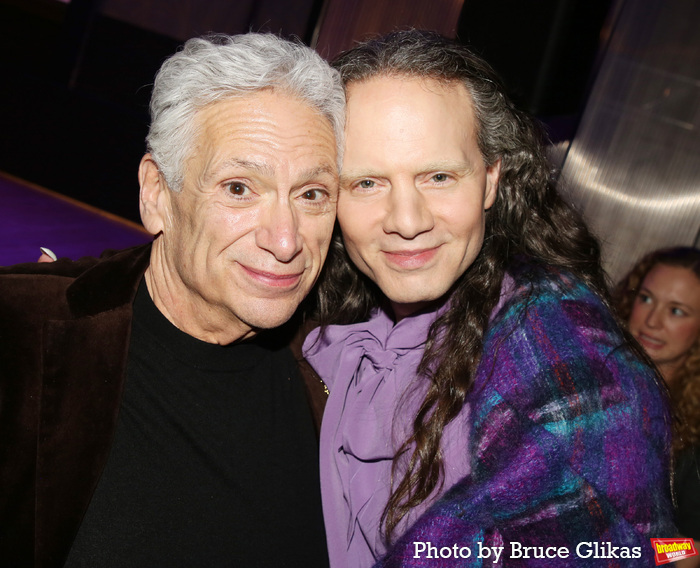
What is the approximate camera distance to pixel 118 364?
1528 mm

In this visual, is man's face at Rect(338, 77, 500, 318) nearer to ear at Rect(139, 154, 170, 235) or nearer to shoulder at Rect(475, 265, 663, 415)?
shoulder at Rect(475, 265, 663, 415)

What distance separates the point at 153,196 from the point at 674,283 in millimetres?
2875

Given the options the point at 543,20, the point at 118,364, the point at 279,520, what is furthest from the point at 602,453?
the point at 543,20

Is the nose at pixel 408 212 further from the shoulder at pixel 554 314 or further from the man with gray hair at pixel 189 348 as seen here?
the shoulder at pixel 554 314

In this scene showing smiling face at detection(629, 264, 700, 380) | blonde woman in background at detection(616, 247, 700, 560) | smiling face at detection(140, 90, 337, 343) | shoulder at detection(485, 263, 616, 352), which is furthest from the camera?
smiling face at detection(629, 264, 700, 380)

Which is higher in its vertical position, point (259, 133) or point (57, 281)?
point (259, 133)

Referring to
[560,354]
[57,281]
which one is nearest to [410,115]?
[560,354]

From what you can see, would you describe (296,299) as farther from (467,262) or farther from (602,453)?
(602,453)

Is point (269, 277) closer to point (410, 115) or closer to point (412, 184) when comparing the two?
point (412, 184)

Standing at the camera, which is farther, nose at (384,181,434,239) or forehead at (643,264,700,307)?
forehead at (643,264,700,307)

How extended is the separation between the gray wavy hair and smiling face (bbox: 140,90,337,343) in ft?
0.09

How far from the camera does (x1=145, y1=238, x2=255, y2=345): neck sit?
171 centimetres

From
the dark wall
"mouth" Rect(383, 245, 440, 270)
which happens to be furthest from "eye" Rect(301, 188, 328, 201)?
the dark wall

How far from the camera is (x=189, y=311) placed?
1732mm
